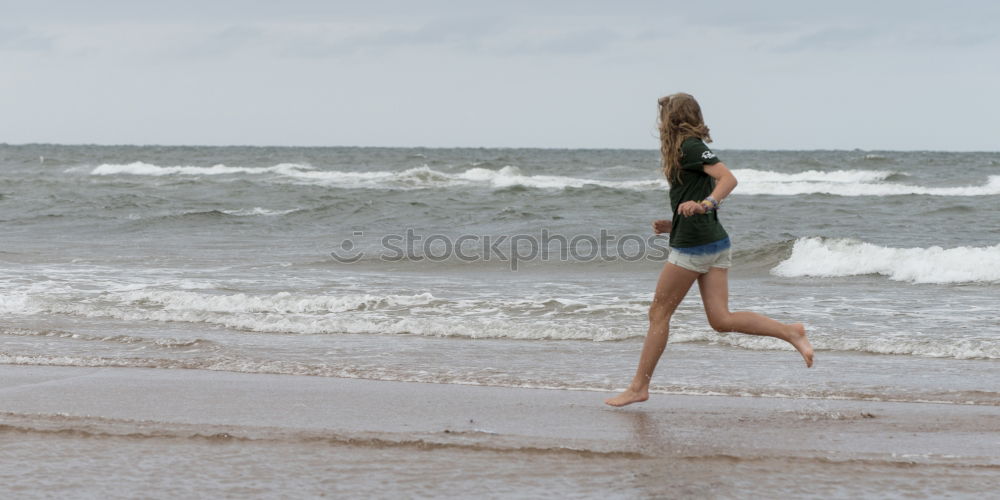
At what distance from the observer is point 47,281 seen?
11.6m

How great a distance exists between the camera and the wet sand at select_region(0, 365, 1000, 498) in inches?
152

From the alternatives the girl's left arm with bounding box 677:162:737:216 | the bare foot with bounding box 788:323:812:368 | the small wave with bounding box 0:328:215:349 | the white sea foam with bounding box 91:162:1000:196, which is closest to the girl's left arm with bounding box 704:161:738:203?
the girl's left arm with bounding box 677:162:737:216

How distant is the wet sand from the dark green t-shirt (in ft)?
2.90

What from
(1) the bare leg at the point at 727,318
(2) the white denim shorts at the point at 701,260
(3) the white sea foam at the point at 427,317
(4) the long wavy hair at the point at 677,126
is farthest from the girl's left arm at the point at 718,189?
(3) the white sea foam at the point at 427,317

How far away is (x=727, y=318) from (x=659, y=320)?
1.11 feet

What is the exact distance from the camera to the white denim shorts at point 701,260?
16.6ft

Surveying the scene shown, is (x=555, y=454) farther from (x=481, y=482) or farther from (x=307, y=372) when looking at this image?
(x=307, y=372)

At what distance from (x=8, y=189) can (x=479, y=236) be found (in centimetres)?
2086

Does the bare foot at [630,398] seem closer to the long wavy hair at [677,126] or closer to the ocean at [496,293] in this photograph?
the ocean at [496,293]

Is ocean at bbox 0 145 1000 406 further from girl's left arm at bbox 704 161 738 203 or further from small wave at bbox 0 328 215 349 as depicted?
girl's left arm at bbox 704 161 738 203

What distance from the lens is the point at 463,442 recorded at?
4.49 meters

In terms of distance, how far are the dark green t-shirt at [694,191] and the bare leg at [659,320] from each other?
185mm

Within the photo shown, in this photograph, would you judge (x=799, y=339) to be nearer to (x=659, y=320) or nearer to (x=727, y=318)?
(x=727, y=318)
